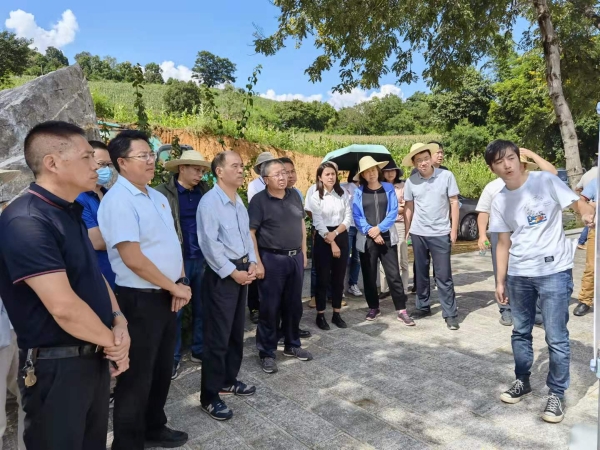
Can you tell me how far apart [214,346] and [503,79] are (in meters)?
33.2

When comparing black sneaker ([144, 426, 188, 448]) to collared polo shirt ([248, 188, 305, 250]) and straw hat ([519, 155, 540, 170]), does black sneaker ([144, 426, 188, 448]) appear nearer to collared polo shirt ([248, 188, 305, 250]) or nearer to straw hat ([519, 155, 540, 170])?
collared polo shirt ([248, 188, 305, 250])

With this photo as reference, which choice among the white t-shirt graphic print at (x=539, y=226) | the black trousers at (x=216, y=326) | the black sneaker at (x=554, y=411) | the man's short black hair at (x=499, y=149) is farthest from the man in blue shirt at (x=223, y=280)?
the black sneaker at (x=554, y=411)

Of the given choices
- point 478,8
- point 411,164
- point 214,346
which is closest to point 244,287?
point 214,346

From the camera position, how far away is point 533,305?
3383 mm

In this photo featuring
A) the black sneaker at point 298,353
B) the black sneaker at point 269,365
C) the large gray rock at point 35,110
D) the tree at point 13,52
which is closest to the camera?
the large gray rock at point 35,110

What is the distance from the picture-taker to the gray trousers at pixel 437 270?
17.0 ft

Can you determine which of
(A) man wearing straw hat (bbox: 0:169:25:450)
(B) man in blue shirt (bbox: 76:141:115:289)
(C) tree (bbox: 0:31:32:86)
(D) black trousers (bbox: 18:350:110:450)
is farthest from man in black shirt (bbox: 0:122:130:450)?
(C) tree (bbox: 0:31:32:86)

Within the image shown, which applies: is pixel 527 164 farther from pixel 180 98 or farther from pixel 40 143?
pixel 180 98

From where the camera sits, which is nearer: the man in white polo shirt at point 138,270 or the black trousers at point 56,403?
the black trousers at point 56,403

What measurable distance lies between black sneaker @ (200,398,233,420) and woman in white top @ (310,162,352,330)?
2.00 metres

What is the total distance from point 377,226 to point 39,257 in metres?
3.97

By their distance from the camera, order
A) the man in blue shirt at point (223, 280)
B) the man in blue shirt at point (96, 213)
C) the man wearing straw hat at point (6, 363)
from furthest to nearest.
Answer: the man in blue shirt at point (223, 280) < the man in blue shirt at point (96, 213) < the man wearing straw hat at point (6, 363)

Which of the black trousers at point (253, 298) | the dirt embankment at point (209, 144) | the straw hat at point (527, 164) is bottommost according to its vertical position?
the black trousers at point (253, 298)

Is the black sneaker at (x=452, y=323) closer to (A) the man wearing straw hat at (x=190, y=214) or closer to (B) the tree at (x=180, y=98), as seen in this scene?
(A) the man wearing straw hat at (x=190, y=214)
